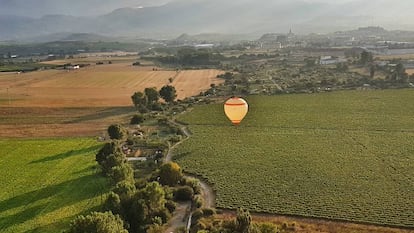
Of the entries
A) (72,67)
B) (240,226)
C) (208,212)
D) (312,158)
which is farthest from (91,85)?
(240,226)

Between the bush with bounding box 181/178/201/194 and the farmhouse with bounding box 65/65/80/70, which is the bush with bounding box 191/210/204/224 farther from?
the farmhouse with bounding box 65/65/80/70

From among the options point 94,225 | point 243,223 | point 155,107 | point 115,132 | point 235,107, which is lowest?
point 155,107

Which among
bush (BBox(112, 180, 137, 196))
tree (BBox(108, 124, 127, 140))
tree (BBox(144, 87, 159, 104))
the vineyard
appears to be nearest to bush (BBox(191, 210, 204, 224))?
the vineyard

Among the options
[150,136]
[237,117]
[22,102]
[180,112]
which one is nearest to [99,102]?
[22,102]

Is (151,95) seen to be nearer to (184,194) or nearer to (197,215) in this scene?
(184,194)

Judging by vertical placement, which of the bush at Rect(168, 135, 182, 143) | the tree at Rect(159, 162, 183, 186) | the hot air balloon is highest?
the hot air balloon

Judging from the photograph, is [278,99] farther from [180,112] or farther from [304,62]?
[304,62]
